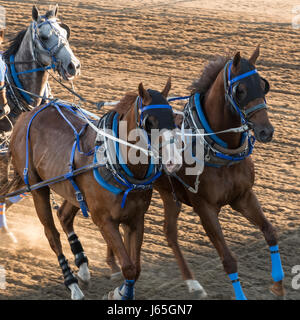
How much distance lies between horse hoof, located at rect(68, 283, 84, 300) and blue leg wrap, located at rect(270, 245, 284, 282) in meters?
1.84

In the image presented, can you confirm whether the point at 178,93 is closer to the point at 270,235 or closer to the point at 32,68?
the point at 32,68

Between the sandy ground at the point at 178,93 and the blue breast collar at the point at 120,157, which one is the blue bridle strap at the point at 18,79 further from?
the blue breast collar at the point at 120,157

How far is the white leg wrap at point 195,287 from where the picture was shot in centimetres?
613

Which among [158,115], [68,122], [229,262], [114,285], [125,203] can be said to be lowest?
[114,285]

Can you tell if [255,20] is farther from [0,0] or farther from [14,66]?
[14,66]

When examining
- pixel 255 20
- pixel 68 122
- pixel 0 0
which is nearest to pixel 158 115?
pixel 68 122

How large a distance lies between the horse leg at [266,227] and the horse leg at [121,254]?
48.8 inches

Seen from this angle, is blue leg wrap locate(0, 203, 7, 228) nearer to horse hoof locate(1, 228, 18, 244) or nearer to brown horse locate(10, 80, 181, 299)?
horse hoof locate(1, 228, 18, 244)

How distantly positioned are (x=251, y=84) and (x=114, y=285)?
2499mm

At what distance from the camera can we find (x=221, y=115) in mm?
5684

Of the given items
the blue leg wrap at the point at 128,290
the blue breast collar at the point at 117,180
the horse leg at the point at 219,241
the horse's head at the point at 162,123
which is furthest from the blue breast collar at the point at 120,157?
the blue leg wrap at the point at 128,290

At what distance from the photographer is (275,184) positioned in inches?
341

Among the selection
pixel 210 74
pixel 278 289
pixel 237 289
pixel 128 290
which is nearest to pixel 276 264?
pixel 278 289

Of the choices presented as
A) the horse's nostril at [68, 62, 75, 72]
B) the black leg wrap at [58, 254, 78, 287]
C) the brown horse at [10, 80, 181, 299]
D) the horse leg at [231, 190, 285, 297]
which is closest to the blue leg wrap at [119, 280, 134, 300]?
the brown horse at [10, 80, 181, 299]
